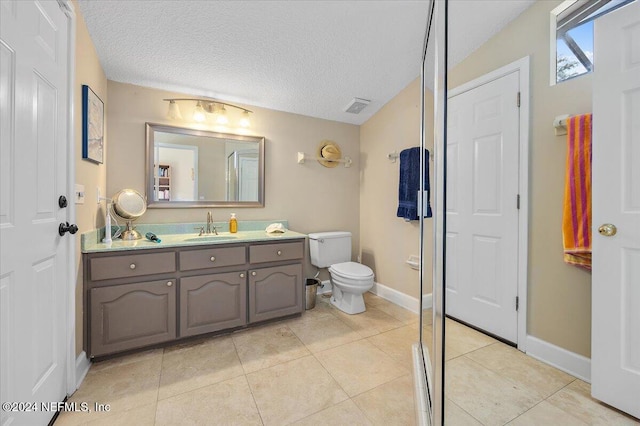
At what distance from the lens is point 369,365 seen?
169 cm

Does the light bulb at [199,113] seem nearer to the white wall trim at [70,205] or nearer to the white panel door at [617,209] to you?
the white wall trim at [70,205]

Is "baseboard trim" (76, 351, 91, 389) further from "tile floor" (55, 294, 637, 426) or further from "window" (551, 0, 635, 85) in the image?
"window" (551, 0, 635, 85)

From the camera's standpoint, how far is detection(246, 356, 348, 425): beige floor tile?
1.30 m

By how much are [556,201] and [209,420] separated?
7.83ft

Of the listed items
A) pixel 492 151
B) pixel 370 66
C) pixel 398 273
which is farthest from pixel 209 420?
pixel 370 66

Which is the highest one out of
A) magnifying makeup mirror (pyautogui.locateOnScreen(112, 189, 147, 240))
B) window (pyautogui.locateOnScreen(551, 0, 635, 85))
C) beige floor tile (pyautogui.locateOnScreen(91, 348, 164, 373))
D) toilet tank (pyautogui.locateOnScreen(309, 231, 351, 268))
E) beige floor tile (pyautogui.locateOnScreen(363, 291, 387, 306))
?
window (pyautogui.locateOnScreen(551, 0, 635, 85))

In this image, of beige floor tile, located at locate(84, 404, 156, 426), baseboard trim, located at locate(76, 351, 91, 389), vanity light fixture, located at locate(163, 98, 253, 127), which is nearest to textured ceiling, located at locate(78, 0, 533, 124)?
vanity light fixture, located at locate(163, 98, 253, 127)

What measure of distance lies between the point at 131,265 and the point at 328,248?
1707 mm

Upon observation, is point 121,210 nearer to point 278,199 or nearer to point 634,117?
point 278,199

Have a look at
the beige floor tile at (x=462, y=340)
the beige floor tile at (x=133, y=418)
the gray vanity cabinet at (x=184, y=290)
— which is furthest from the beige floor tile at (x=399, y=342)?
the beige floor tile at (x=133, y=418)

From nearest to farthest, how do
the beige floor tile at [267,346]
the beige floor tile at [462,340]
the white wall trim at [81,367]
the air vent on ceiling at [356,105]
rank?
1. the white wall trim at [81,367]
2. the beige floor tile at [267,346]
3. the beige floor tile at [462,340]
4. the air vent on ceiling at [356,105]

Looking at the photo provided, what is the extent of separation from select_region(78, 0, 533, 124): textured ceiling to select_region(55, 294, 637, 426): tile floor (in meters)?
2.13

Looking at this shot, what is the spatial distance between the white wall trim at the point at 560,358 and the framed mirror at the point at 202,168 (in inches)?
97.9

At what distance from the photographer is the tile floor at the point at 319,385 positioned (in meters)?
1.28
